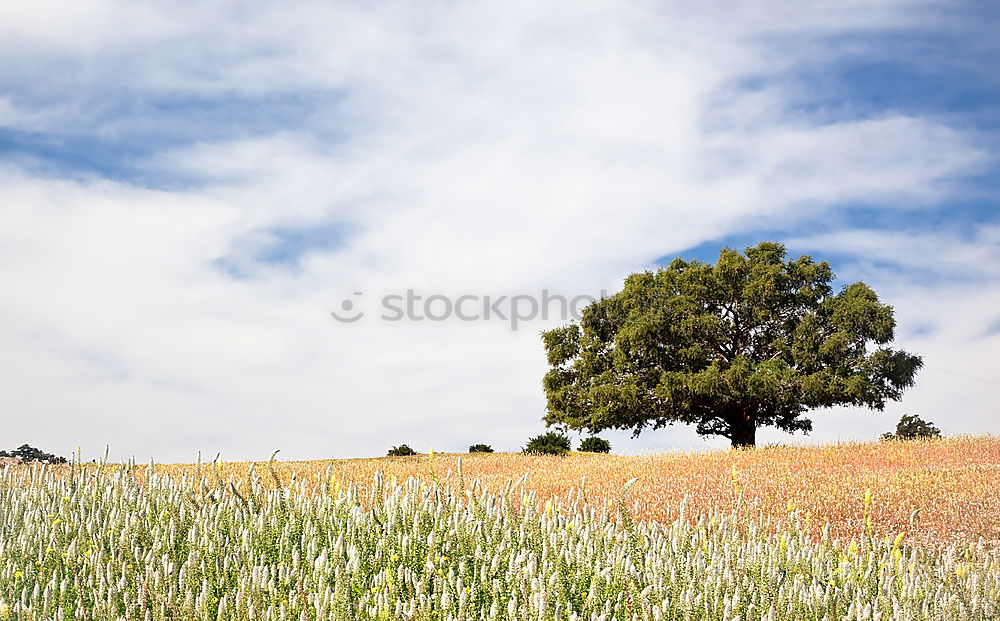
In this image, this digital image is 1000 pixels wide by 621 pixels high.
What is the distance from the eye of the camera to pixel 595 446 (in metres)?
32.5

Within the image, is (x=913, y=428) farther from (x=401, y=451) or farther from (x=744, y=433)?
(x=401, y=451)

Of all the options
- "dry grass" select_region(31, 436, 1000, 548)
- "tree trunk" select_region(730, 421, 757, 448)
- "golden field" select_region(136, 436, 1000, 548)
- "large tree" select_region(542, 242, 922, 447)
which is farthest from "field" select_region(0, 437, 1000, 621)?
"tree trunk" select_region(730, 421, 757, 448)

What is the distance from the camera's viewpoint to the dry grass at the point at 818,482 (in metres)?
13.1

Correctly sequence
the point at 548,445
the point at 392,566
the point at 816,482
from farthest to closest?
the point at 548,445
the point at 816,482
the point at 392,566

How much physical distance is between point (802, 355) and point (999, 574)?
2507 centimetres

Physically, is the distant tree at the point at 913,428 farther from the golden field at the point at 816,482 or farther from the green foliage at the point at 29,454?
the green foliage at the point at 29,454

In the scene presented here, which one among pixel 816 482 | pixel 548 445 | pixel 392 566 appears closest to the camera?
pixel 392 566

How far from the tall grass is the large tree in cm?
2399

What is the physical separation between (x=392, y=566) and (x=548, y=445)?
26.0 metres

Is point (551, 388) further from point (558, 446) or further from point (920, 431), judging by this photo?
point (920, 431)

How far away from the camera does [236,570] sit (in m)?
4.20

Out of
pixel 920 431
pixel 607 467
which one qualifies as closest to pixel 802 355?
pixel 920 431

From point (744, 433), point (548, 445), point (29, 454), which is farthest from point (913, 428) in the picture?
point (29, 454)

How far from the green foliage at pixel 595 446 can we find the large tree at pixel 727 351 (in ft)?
3.33
